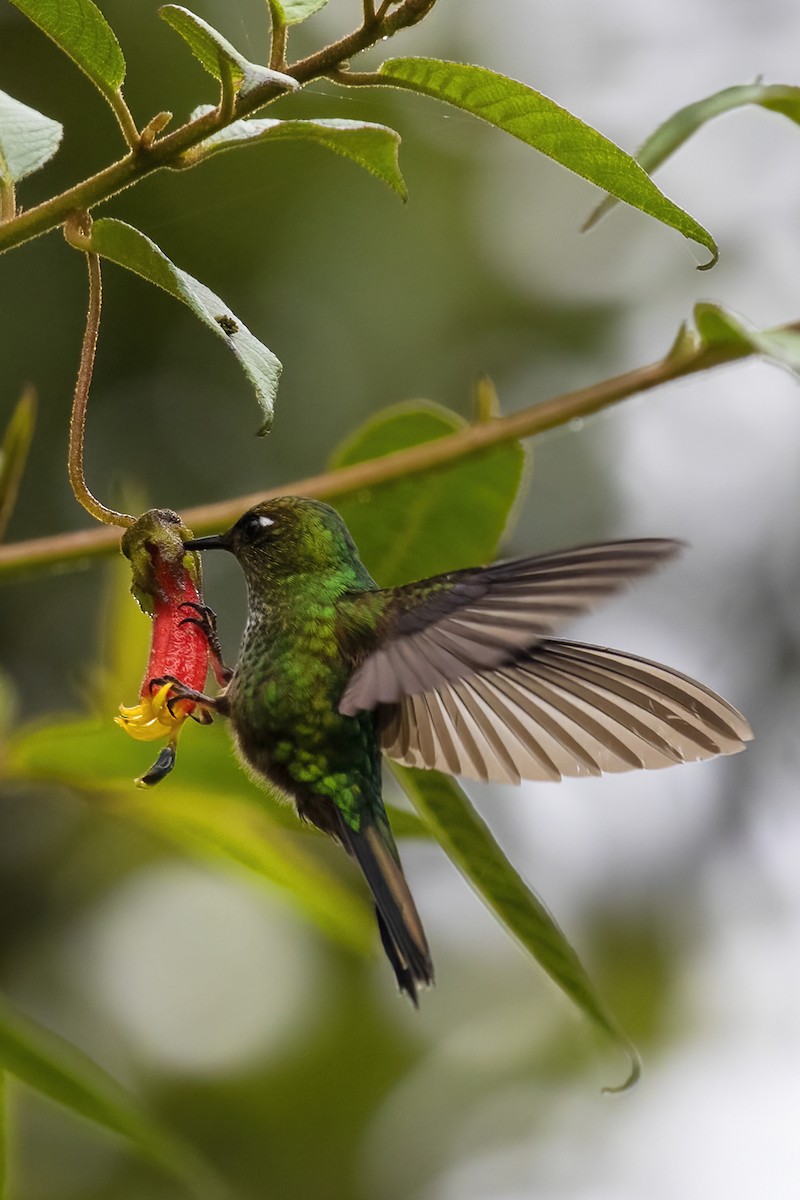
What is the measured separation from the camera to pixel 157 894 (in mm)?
4883

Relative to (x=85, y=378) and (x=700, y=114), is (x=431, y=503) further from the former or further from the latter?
(x=85, y=378)

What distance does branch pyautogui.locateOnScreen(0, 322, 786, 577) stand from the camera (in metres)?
1.37

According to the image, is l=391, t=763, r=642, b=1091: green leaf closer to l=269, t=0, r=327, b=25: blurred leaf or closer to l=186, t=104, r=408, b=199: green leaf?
l=186, t=104, r=408, b=199: green leaf

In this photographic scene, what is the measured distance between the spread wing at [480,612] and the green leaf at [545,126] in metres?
0.27

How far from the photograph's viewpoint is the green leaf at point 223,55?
Answer: 0.97 m

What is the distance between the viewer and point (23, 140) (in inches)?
41.7

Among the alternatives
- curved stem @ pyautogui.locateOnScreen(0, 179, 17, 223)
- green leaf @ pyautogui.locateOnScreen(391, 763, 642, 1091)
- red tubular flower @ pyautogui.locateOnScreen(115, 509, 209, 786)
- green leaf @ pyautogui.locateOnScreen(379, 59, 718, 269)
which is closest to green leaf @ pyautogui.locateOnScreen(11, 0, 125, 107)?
curved stem @ pyautogui.locateOnScreen(0, 179, 17, 223)

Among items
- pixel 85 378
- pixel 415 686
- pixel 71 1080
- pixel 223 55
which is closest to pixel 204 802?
pixel 71 1080

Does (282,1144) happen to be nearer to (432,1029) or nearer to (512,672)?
(432,1029)

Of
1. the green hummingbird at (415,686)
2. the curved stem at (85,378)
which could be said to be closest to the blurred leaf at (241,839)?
the green hummingbird at (415,686)

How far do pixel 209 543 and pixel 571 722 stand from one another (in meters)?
0.42

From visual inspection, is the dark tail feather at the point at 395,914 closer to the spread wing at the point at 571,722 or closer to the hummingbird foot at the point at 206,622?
the spread wing at the point at 571,722

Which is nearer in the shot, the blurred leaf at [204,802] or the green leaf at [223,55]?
the green leaf at [223,55]

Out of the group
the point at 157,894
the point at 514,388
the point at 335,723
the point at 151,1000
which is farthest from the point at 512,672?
the point at 514,388
